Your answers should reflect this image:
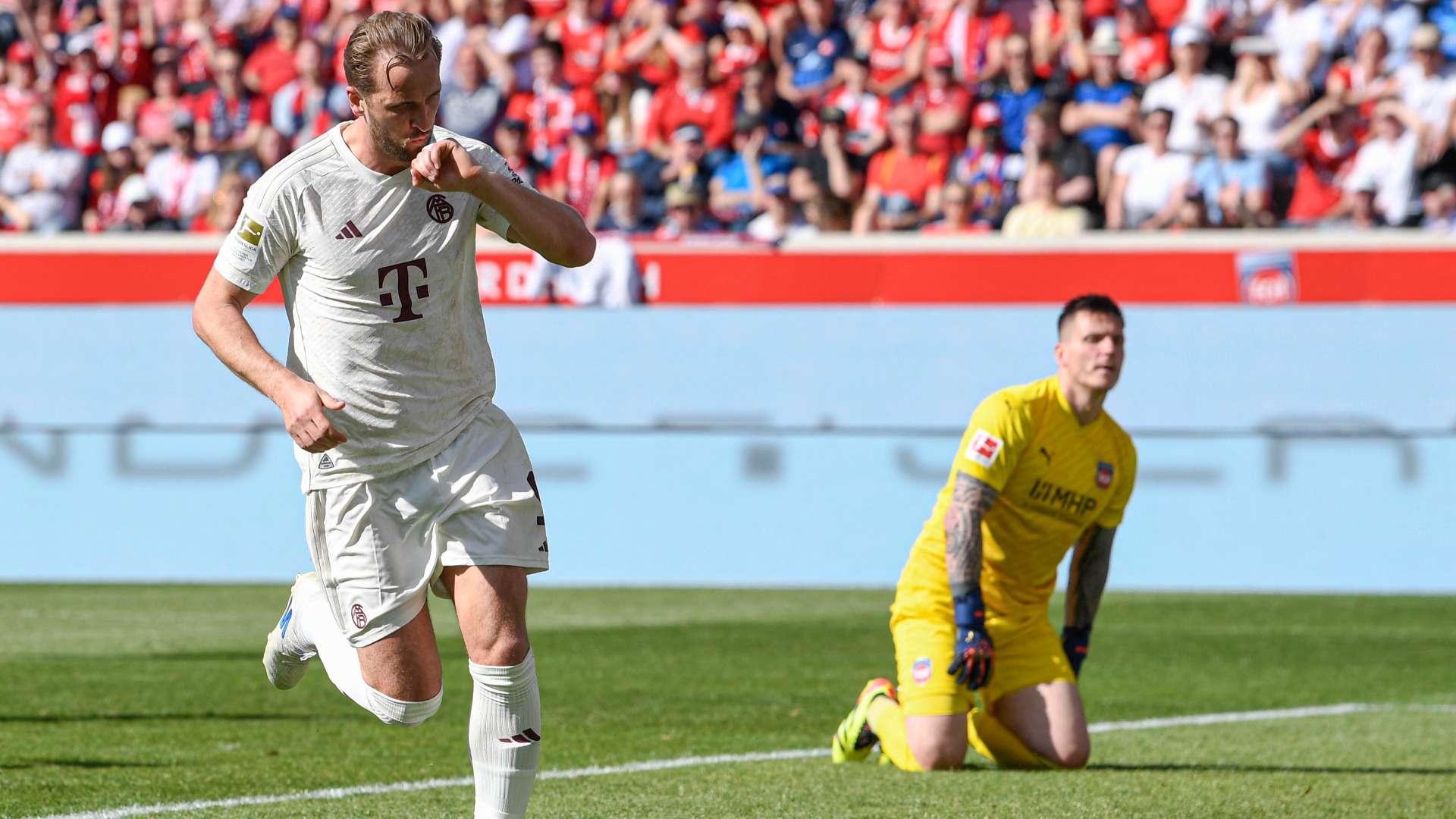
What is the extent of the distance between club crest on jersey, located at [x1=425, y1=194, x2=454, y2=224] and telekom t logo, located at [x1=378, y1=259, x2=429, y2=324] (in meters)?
0.11

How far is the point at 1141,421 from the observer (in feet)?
50.2

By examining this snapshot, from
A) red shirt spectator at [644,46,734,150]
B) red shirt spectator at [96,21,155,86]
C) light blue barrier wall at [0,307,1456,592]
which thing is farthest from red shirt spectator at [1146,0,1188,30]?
red shirt spectator at [96,21,155,86]

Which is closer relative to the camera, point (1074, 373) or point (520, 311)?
point (1074, 373)

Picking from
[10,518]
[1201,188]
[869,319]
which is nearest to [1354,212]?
[1201,188]

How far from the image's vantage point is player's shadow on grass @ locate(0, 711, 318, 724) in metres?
8.27

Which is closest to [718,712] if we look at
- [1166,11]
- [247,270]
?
[247,270]

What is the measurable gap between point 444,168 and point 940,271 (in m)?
11.9

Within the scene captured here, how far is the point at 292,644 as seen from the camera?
19.0 ft

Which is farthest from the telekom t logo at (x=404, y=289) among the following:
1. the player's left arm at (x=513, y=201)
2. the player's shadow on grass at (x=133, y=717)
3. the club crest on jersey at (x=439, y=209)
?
the player's shadow on grass at (x=133, y=717)

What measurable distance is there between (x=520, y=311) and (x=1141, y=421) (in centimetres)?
476

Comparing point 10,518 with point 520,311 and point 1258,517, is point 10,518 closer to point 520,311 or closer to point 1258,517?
point 520,311

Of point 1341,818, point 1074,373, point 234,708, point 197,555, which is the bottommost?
point 197,555

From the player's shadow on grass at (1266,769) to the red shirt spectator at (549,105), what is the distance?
1202cm

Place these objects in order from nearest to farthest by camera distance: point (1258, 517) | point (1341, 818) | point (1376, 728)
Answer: point (1341, 818), point (1376, 728), point (1258, 517)
